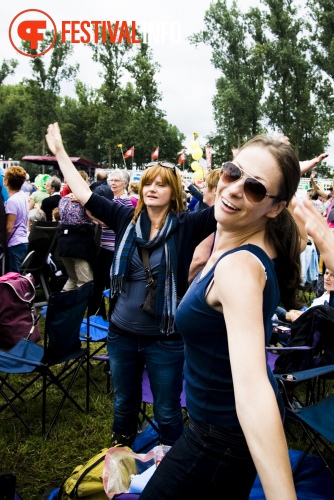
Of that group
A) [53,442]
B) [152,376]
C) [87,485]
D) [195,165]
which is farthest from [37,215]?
[195,165]

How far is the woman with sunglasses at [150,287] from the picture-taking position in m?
2.65

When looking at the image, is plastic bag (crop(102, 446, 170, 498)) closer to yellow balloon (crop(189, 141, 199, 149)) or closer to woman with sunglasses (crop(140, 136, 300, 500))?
woman with sunglasses (crop(140, 136, 300, 500))

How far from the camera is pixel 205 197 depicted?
394cm

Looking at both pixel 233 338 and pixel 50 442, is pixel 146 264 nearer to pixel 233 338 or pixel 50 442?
pixel 233 338

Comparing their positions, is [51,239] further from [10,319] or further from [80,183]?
[80,183]

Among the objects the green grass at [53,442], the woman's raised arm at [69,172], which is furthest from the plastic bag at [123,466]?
the woman's raised arm at [69,172]

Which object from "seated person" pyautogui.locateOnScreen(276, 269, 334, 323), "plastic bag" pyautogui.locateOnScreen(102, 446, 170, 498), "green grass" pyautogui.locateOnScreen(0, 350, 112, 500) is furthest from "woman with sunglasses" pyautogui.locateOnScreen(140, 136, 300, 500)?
"seated person" pyautogui.locateOnScreen(276, 269, 334, 323)

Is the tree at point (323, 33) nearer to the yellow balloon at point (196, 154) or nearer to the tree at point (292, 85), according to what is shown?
the tree at point (292, 85)

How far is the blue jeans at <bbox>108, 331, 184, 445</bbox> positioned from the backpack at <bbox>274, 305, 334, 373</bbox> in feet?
4.01

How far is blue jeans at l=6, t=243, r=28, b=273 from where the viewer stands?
650 cm

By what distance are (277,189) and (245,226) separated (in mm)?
126

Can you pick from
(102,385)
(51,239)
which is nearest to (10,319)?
(102,385)

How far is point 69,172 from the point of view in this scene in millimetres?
2920

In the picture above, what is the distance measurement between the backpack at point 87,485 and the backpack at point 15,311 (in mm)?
1997
